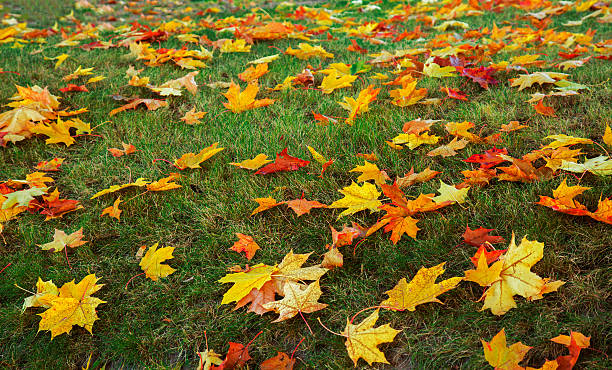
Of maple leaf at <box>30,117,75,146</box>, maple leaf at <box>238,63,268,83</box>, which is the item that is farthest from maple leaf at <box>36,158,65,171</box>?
maple leaf at <box>238,63,268,83</box>

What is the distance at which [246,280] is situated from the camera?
1479 mm

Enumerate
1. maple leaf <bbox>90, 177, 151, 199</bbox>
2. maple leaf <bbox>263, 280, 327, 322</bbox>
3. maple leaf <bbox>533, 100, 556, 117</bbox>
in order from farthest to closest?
maple leaf <bbox>533, 100, 556, 117</bbox> < maple leaf <bbox>90, 177, 151, 199</bbox> < maple leaf <bbox>263, 280, 327, 322</bbox>

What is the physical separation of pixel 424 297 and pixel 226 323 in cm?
65

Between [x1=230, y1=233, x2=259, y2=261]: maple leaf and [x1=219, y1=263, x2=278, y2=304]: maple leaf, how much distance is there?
0.42 feet

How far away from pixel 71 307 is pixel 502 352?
138cm

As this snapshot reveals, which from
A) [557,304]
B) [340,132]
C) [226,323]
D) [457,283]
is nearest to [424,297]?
[457,283]

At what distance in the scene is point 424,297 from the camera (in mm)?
1353

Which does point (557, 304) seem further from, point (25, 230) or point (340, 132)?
point (25, 230)

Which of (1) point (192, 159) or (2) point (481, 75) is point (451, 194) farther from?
(2) point (481, 75)

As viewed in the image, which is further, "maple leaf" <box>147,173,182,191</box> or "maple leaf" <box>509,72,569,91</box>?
"maple leaf" <box>509,72,569,91</box>

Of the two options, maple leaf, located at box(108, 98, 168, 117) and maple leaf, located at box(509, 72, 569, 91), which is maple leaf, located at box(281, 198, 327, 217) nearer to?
maple leaf, located at box(108, 98, 168, 117)

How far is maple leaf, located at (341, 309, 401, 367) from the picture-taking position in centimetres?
122

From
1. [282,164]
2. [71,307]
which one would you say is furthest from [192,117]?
[71,307]

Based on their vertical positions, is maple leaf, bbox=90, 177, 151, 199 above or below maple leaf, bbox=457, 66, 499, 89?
below
